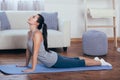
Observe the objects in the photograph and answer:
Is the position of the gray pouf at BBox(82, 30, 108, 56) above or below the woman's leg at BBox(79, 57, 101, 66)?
above

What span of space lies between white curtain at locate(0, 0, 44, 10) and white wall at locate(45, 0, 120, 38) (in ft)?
0.78

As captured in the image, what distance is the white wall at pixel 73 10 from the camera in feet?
19.5

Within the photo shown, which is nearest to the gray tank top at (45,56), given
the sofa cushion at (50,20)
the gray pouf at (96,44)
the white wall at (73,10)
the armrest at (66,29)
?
the gray pouf at (96,44)

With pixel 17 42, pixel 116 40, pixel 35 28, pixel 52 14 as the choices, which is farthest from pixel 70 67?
pixel 116 40

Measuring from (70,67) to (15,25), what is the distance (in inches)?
69.9

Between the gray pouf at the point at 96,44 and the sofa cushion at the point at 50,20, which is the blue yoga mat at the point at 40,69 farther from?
the sofa cushion at the point at 50,20

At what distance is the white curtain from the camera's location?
5.63 metres

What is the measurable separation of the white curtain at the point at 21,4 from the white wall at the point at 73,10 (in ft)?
0.78

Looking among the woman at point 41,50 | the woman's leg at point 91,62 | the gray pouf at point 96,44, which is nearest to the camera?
the woman at point 41,50

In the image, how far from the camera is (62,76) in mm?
3521

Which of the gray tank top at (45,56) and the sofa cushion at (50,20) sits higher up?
the sofa cushion at (50,20)

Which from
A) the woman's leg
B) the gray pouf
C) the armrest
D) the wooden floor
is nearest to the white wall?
the armrest

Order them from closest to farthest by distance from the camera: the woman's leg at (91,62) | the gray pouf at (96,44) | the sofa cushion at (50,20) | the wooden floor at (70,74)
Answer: the wooden floor at (70,74) < the woman's leg at (91,62) < the gray pouf at (96,44) < the sofa cushion at (50,20)

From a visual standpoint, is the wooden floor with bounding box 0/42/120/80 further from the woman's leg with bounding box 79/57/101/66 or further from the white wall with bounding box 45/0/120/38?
the white wall with bounding box 45/0/120/38
